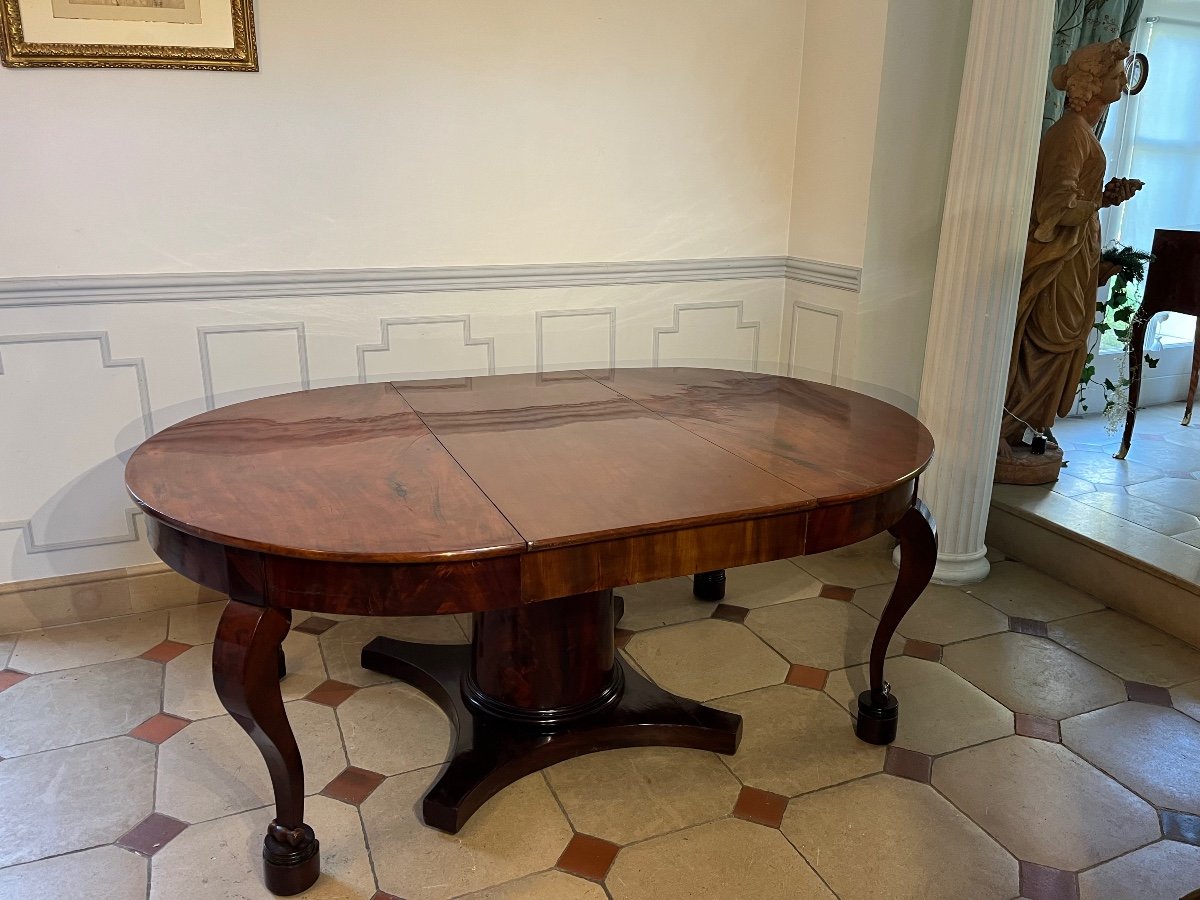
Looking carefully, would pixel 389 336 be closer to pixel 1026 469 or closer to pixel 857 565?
pixel 857 565

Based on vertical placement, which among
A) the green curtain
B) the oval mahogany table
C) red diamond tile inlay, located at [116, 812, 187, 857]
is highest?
the green curtain

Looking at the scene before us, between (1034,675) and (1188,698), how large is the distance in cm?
31

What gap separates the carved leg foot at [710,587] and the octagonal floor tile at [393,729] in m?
0.79

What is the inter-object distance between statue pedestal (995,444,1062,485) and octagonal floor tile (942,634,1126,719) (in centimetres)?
79

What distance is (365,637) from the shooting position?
2.20m

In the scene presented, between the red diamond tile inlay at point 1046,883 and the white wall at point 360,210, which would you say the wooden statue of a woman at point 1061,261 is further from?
the red diamond tile inlay at point 1046,883

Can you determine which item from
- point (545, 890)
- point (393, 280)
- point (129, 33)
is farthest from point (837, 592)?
point (129, 33)

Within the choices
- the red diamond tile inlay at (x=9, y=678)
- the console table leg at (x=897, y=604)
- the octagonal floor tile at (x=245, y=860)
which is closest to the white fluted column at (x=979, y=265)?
the console table leg at (x=897, y=604)

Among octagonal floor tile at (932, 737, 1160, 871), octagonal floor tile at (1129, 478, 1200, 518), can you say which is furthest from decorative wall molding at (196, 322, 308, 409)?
→ octagonal floor tile at (1129, 478, 1200, 518)

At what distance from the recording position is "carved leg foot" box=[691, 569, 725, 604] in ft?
7.75

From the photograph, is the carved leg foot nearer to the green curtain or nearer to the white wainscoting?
the white wainscoting

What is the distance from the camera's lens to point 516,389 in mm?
1923

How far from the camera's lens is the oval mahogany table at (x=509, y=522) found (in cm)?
118

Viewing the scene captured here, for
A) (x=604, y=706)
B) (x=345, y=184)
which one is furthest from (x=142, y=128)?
(x=604, y=706)
